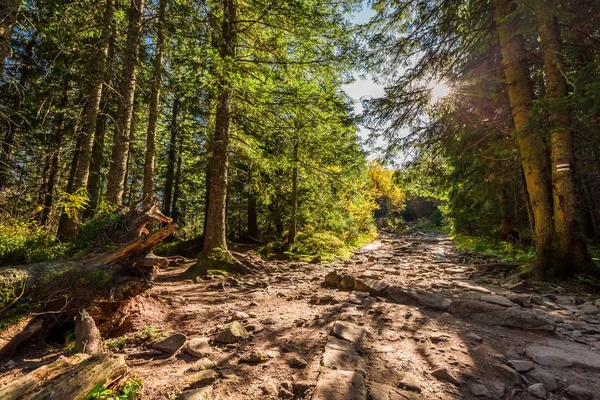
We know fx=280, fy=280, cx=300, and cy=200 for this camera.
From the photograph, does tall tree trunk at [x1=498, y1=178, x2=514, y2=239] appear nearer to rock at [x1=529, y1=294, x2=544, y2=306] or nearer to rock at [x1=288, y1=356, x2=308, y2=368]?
rock at [x1=529, y1=294, x2=544, y2=306]

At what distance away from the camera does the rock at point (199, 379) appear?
225 cm

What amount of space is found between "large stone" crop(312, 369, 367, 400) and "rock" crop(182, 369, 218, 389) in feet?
2.93

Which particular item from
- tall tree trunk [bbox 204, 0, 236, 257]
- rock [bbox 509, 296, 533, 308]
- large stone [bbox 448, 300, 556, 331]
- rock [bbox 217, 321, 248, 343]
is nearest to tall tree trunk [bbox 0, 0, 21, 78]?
tall tree trunk [bbox 204, 0, 236, 257]

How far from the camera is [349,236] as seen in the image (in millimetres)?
17797

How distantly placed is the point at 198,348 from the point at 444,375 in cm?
232

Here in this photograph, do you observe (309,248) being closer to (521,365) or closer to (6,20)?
(521,365)

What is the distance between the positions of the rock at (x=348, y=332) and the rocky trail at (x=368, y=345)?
2 centimetres

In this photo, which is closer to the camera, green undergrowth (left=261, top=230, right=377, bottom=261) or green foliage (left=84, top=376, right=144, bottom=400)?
green foliage (left=84, top=376, right=144, bottom=400)

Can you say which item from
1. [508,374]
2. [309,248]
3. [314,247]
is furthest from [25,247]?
[314,247]

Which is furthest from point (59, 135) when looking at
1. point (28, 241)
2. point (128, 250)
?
point (128, 250)

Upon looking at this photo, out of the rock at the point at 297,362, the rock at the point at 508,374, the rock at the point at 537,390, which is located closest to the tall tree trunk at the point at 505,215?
the rock at the point at 508,374

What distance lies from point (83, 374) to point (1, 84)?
14874 millimetres

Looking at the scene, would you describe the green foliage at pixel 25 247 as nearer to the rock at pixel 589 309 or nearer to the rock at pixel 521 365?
the rock at pixel 521 365

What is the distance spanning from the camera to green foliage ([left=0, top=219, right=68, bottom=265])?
206 inches
